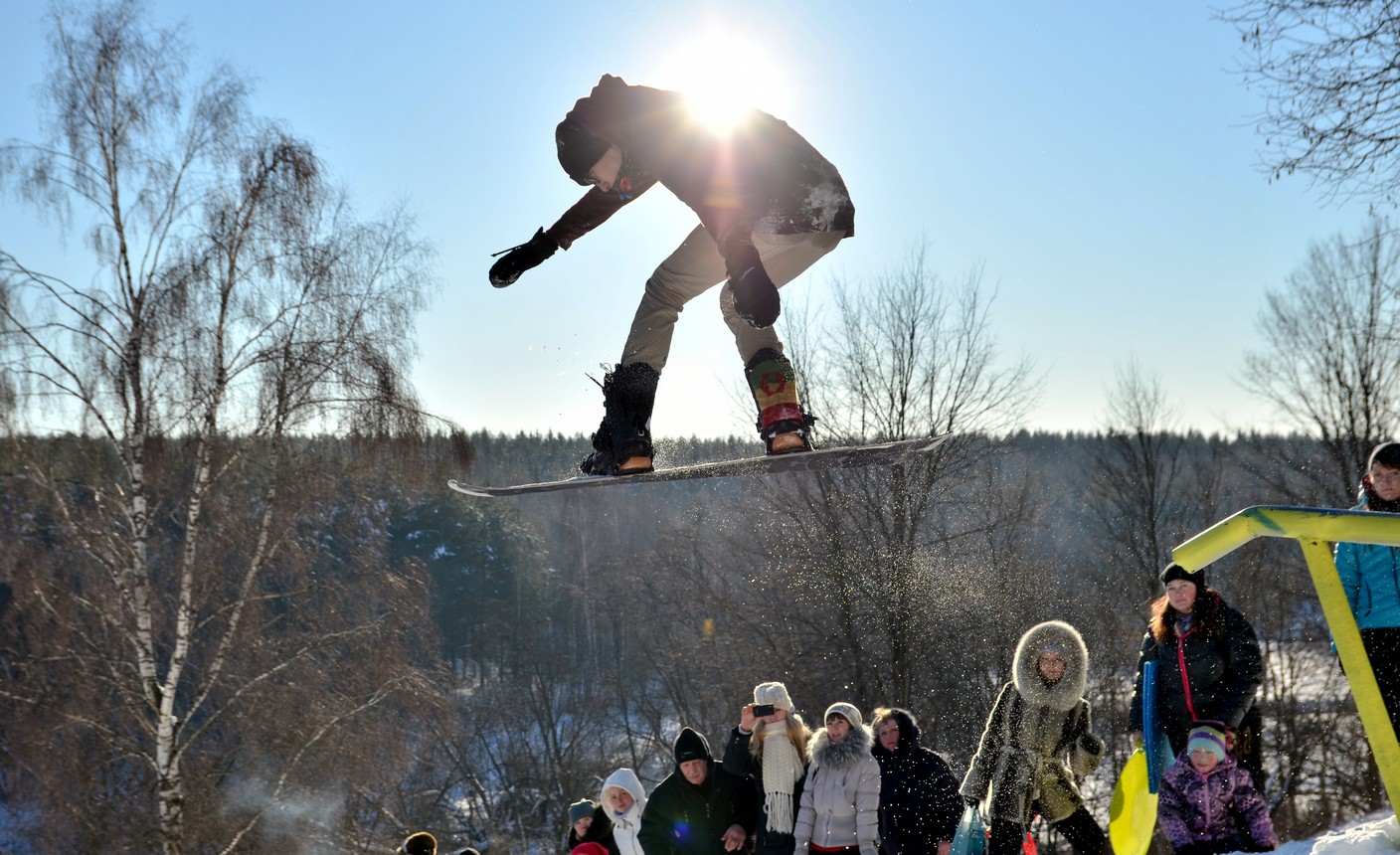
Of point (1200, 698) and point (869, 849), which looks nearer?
point (1200, 698)

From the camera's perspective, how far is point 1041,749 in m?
3.92

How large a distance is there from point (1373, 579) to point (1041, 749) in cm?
136

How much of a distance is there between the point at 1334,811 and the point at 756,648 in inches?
359

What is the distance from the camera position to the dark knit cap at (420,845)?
480 cm

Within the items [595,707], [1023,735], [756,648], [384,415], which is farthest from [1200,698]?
[595,707]

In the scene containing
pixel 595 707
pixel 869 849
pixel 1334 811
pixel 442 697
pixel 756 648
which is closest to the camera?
pixel 869 849

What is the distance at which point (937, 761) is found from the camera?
4098 mm

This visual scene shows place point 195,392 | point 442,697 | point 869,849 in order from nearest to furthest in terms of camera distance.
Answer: point 869,849 → point 195,392 → point 442,697

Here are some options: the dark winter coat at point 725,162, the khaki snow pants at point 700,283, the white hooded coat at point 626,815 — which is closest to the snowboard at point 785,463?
the khaki snow pants at point 700,283

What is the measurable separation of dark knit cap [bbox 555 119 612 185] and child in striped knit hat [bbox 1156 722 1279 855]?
8.70ft

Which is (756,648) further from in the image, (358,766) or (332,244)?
(332,244)

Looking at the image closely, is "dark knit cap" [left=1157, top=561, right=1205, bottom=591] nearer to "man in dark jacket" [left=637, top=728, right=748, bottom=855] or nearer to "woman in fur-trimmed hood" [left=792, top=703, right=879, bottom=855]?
"woman in fur-trimmed hood" [left=792, top=703, right=879, bottom=855]

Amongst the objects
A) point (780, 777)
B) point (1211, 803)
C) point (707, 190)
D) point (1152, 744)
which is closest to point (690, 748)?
point (780, 777)

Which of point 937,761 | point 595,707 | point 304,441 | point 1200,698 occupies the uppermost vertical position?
point 304,441
